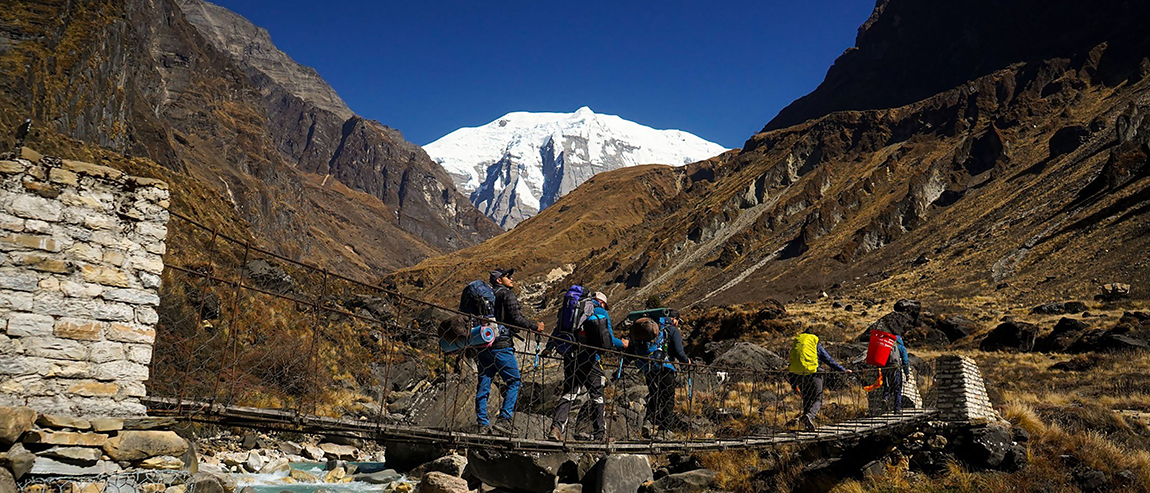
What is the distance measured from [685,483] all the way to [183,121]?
107168mm

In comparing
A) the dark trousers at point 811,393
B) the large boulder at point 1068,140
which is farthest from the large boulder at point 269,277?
the large boulder at point 1068,140

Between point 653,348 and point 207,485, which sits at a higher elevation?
point 653,348

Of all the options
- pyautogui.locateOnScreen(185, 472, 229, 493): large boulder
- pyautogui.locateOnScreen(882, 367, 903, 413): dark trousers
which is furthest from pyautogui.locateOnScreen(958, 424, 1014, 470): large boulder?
pyautogui.locateOnScreen(185, 472, 229, 493): large boulder

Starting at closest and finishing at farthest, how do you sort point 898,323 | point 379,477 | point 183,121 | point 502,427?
1. point 502,427
2. point 379,477
3. point 898,323
4. point 183,121

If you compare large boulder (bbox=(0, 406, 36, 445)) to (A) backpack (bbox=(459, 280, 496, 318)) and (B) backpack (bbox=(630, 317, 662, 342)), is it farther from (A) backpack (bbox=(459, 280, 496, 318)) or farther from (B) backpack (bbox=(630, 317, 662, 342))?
(B) backpack (bbox=(630, 317, 662, 342))

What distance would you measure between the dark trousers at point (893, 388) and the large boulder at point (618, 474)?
Result: 3.70m

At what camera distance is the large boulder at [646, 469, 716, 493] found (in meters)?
8.23

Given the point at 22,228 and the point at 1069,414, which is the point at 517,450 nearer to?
the point at 22,228

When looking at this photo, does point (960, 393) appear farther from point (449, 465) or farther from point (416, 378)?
point (416, 378)

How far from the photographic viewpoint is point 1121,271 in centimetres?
2709

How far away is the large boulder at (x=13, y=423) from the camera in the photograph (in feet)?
13.8

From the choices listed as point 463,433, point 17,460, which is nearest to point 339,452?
point 463,433

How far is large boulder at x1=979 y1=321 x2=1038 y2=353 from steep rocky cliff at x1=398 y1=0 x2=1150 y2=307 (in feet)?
27.1

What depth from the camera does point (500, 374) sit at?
6945 mm
